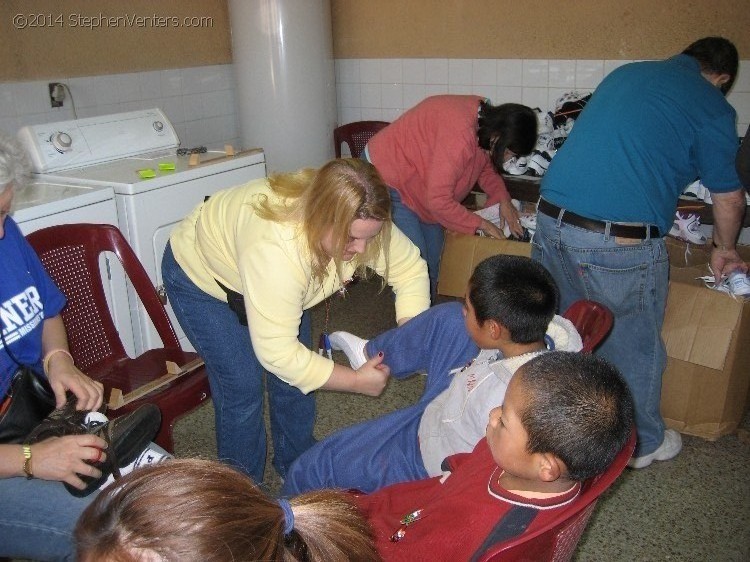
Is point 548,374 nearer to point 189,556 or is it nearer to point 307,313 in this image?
point 189,556

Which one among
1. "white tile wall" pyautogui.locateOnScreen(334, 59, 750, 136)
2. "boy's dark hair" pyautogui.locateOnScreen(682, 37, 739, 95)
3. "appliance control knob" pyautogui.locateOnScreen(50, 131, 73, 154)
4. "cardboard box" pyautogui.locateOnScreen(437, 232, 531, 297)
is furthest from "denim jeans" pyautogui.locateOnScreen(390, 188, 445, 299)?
"appliance control knob" pyautogui.locateOnScreen(50, 131, 73, 154)

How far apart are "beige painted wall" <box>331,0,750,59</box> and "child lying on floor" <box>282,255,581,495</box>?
2.32 meters

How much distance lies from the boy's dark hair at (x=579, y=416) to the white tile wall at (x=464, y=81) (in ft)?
8.84

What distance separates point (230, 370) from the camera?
5.85 feet

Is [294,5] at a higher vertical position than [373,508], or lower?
higher

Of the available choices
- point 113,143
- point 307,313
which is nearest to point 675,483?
point 307,313

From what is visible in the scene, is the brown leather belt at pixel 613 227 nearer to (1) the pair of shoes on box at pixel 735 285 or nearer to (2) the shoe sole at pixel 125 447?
(1) the pair of shoes on box at pixel 735 285

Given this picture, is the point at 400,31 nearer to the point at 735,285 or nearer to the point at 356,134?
the point at 356,134

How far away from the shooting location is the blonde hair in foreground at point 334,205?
1416 millimetres

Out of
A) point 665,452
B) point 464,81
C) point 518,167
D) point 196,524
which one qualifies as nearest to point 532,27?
point 464,81

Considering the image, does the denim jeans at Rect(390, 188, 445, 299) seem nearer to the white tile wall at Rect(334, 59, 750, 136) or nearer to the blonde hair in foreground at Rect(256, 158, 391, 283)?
the blonde hair in foreground at Rect(256, 158, 391, 283)

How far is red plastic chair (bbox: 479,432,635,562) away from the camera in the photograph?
2.94ft

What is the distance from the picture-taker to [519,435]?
1.07 m

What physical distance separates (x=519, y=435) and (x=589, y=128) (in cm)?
120
